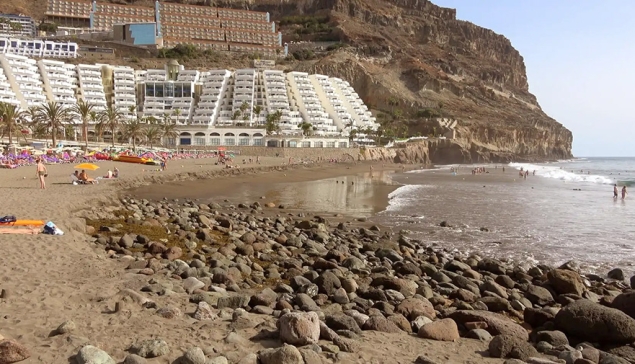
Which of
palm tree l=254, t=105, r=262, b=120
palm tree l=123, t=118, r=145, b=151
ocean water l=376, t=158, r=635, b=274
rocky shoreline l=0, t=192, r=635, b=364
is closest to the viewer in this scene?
rocky shoreline l=0, t=192, r=635, b=364

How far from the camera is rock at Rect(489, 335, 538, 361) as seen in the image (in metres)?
5.70

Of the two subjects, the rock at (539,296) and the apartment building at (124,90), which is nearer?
the rock at (539,296)

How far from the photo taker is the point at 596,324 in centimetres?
649

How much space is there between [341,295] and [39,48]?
110641 mm

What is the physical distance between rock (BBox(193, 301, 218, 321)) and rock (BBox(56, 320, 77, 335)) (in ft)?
4.59

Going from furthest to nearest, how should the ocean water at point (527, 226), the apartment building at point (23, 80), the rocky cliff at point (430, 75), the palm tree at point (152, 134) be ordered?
the rocky cliff at point (430, 75)
the apartment building at point (23, 80)
the palm tree at point (152, 134)
the ocean water at point (527, 226)

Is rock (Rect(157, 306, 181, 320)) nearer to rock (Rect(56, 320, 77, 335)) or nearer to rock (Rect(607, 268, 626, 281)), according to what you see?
rock (Rect(56, 320, 77, 335))

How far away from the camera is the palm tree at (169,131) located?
225ft

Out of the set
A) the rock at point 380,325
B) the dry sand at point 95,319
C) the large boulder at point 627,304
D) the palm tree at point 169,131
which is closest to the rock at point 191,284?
the dry sand at point 95,319

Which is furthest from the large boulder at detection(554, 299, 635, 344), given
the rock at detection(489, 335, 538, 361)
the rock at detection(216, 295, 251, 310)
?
the rock at detection(216, 295, 251, 310)

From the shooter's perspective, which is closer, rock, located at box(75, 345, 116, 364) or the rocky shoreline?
rock, located at box(75, 345, 116, 364)

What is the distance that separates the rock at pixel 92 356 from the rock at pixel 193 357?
66 centimetres

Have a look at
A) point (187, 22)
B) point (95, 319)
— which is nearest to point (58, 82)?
point (187, 22)

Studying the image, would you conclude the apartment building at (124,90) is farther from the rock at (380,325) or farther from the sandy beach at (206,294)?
the rock at (380,325)
